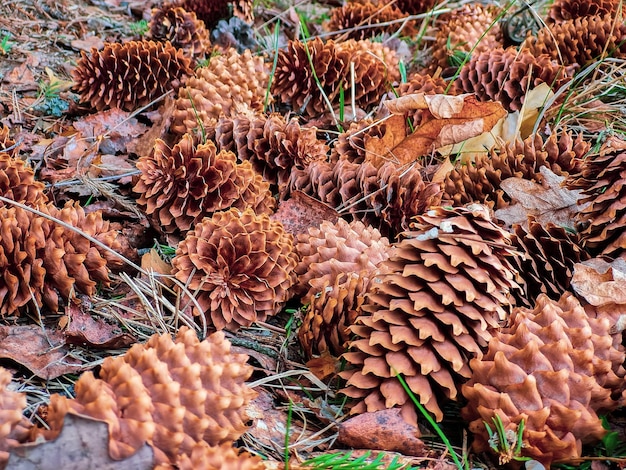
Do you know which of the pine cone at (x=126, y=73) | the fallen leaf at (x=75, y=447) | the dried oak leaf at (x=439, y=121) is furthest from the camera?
the pine cone at (x=126, y=73)

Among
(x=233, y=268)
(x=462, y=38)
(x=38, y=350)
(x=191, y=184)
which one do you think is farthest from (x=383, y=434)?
(x=462, y=38)

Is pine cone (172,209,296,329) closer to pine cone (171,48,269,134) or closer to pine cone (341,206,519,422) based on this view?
pine cone (341,206,519,422)

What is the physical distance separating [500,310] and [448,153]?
0.85 meters

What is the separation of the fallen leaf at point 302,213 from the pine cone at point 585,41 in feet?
4.00

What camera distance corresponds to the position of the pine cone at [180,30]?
2.62m

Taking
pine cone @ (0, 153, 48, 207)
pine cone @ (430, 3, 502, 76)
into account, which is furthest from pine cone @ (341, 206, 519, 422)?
pine cone @ (430, 3, 502, 76)

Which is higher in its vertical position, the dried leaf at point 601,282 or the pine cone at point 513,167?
the pine cone at point 513,167

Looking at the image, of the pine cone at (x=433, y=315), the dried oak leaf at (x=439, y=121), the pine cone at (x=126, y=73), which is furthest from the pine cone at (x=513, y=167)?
the pine cone at (x=126, y=73)

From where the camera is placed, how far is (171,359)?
1039 millimetres

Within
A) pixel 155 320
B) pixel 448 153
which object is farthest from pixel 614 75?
pixel 155 320

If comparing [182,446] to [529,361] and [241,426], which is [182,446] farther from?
[529,361]

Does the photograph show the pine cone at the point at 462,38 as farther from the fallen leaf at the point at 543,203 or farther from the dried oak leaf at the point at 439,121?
the fallen leaf at the point at 543,203

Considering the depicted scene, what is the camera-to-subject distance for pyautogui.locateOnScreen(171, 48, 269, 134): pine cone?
2.09 metres

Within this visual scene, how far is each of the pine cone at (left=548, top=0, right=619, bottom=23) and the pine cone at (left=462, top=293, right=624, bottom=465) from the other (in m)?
1.86
